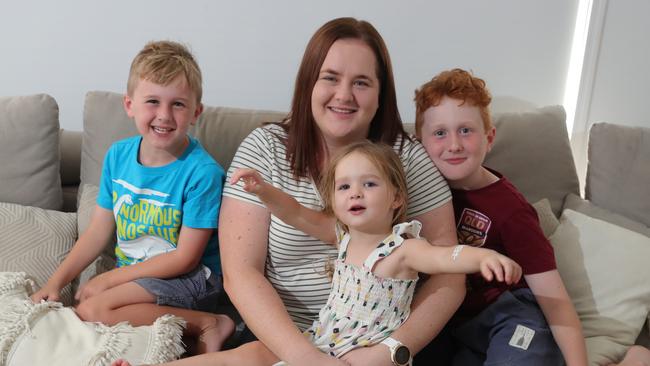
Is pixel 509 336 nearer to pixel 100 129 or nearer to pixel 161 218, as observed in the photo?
pixel 161 218

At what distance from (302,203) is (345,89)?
1.02 feet

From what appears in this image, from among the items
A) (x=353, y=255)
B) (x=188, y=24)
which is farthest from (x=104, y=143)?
(x=353, y=255)

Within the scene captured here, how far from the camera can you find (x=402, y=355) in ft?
4.88

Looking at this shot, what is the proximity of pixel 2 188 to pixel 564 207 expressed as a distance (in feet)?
5.99

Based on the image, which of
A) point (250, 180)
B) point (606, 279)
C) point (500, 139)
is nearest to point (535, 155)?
point (500, 139)

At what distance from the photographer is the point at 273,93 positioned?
2467 mm

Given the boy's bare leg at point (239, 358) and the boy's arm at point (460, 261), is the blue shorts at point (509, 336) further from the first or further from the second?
the boy's bare leg at point (239, 358)

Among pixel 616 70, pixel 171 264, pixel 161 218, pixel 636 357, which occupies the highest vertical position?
pixel 616 70

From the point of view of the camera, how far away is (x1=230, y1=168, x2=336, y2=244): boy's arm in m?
1.46

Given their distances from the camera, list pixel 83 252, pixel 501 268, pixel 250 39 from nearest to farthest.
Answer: pixel 501 268, pixel 83 252, pixel 250 39

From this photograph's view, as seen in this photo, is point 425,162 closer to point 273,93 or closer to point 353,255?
point 353,255

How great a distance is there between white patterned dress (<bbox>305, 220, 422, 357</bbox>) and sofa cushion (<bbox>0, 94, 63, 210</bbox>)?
107cm

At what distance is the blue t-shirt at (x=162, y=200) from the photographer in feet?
5.77

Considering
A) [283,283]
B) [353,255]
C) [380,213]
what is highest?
[380,213]
